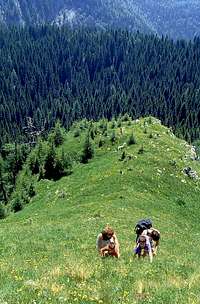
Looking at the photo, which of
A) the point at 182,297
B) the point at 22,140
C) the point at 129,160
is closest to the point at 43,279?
the point at 182,297

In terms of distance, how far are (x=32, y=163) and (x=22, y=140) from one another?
97.6 m

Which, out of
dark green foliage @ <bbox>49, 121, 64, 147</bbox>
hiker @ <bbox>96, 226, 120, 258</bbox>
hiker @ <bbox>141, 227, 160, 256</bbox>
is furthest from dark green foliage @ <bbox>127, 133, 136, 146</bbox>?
hiker @ <bbox>96, 226, 120, 258</bbox>

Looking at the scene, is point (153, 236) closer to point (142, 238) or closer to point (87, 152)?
point (142, 238)

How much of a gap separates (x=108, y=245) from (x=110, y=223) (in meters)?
18.8

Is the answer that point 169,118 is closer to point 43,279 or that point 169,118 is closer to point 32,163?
point 32,163

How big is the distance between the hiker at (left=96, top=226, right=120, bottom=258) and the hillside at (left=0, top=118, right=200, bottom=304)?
26.8 inches

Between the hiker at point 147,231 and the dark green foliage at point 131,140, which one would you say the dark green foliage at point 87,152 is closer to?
the dark green foliage at point 131,140

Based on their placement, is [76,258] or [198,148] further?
[198,148]

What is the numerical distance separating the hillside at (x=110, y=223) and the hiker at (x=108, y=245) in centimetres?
68

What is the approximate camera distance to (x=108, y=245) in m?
23.6

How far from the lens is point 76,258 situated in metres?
23.0

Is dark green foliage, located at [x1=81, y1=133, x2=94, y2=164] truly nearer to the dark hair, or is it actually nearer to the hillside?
the hillside

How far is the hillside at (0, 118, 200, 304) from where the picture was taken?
16156 millimetres

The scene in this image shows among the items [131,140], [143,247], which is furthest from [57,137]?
[143,247]
